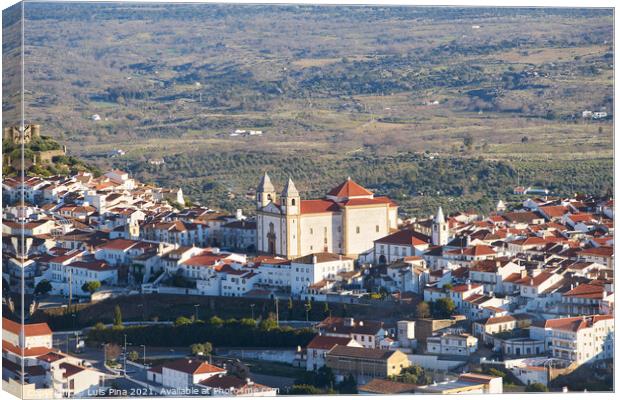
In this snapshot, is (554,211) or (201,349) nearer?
(201,349)

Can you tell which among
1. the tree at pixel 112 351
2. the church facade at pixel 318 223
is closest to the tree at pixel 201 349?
the tree at pixel 112 351

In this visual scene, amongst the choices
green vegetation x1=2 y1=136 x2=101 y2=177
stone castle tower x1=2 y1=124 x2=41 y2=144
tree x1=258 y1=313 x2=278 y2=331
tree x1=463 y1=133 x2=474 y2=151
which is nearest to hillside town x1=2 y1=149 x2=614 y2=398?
tree x1=258 y1=313 x2=278 y2=331

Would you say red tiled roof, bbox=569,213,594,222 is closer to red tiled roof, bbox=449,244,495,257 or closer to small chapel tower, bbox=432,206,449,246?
small chapel tower, bbox=432,206,449,246

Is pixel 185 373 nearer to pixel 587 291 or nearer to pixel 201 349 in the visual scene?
pixel 201 349

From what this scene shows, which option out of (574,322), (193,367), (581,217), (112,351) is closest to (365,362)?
(193,367)

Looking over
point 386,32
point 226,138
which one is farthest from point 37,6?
point 386,32

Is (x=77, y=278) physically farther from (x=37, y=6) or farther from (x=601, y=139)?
(x=601, y=139)
